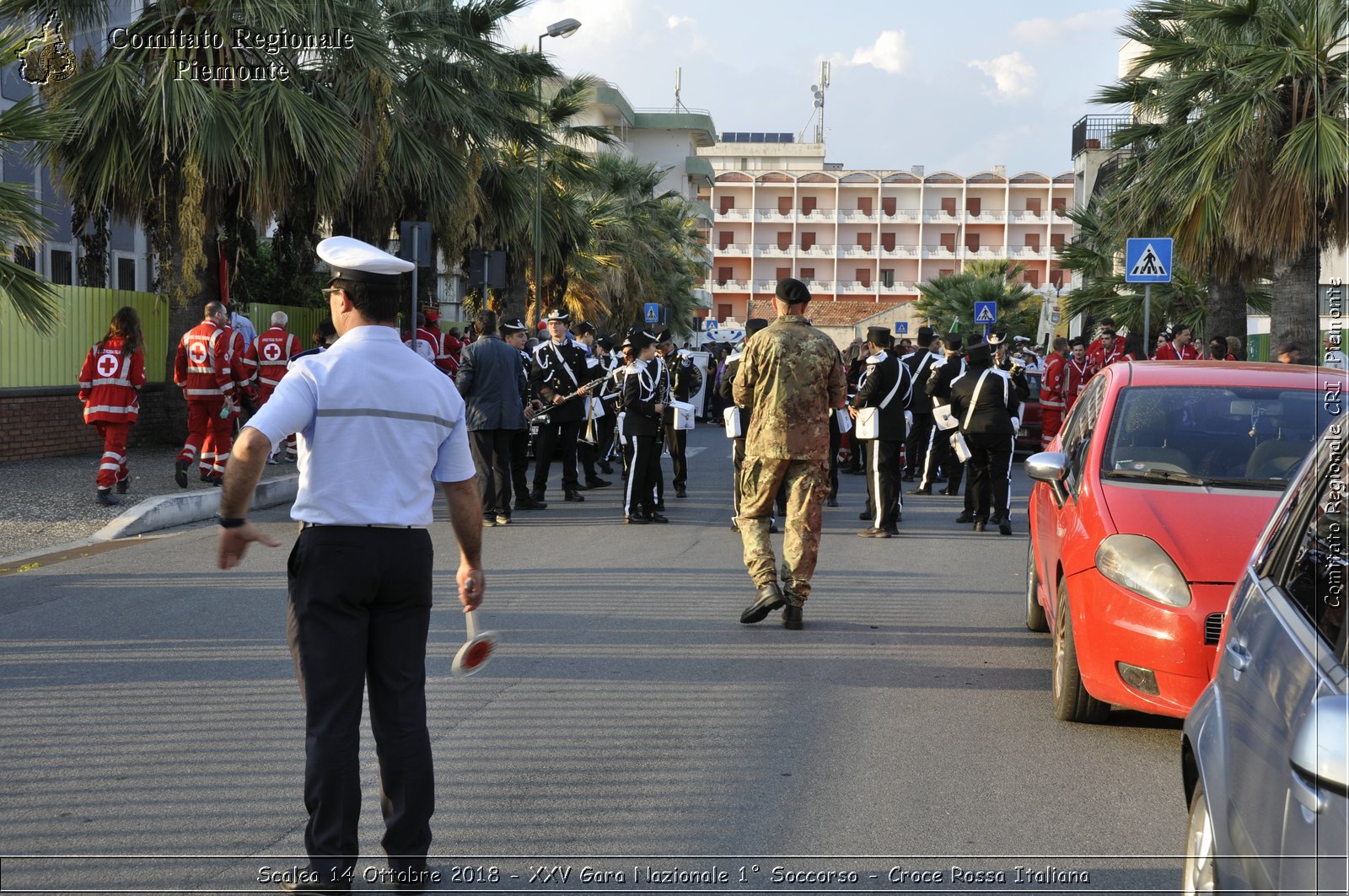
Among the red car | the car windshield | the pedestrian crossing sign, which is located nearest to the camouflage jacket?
the red car

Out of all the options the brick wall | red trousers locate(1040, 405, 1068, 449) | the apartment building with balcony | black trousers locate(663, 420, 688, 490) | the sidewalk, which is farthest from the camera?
the apartment building with balcony

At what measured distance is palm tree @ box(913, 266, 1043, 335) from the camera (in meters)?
60.8

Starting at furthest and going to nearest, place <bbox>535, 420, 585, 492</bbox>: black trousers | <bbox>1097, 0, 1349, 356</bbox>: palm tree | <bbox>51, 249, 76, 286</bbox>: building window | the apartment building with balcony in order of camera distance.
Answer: the apartment building with balcony, <bbox>51, 249, 76, 286</bbox>: building window, <bbox>1097, 0, 1349, 356</bbox>: palm tree, <bbox>535, 420, 585, 492</bbox>: black trousers

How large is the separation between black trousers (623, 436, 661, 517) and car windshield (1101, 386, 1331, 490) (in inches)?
295

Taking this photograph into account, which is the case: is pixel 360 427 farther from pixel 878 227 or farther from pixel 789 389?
pixel 878 227

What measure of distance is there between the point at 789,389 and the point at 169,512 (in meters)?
6.98

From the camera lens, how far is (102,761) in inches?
210

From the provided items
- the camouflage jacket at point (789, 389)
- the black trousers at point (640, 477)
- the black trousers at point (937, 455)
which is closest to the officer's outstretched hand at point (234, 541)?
the camouflage jacket at point (789, 389)

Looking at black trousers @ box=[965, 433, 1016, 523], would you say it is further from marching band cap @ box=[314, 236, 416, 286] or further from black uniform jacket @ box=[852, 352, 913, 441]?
marching band cap @ box=[314, 236, 416, 286]

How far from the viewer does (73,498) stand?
14.0 meters

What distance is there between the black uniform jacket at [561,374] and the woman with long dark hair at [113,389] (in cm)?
447

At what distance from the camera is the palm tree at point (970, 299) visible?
60844 mm

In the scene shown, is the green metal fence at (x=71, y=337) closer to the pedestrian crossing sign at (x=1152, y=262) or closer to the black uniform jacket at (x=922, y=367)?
the black uniform jacket at (x=922, y=367)

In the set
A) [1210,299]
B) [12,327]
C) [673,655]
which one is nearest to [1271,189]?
[1210,299]
